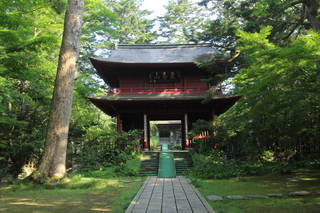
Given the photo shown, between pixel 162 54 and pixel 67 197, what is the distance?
49.2ft

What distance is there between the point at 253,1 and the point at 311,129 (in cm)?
1002

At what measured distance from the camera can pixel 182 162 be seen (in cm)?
1415

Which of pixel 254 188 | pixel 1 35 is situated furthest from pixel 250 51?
pixel 1 35

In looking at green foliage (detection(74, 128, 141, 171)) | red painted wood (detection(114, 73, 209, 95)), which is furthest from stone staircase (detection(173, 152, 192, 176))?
red painted wood (detection(114, 73, 209, 95))

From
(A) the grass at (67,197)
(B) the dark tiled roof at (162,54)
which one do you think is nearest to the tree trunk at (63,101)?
(A) the grass at (67,197)

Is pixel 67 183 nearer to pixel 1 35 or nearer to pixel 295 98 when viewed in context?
pixel 1 35

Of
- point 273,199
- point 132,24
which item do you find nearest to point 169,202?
point 273,199

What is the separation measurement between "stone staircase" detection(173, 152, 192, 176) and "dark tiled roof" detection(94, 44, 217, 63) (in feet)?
22.1

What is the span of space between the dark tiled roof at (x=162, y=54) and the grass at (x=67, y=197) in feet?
35.7

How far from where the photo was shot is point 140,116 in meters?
19.8

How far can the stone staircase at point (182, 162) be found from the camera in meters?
12.9

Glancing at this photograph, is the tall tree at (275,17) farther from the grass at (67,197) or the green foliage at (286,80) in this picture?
the grass at (67,197)

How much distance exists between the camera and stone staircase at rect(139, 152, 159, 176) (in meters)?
12.5

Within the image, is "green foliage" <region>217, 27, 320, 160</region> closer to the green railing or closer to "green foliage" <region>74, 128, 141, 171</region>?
the green railing
